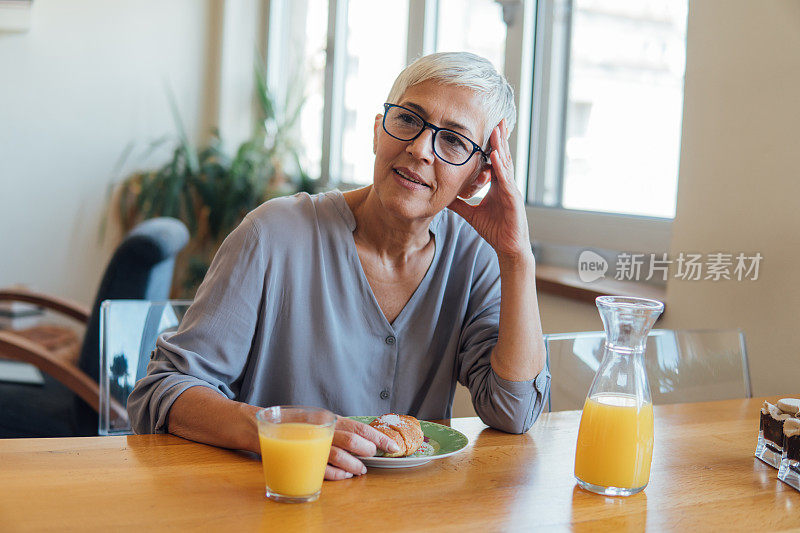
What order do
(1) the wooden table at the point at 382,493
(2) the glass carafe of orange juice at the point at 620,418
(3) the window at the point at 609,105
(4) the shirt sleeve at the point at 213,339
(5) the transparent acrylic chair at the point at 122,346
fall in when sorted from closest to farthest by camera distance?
(1) the wooden table at the point at 382,493 < (2) the glass carafe of orange juice at the point at 620,418 < (4) the shirt sleeve at the point at 213,339 < (5) the transparent acrylic chair at the point at 122,346 < (3) the window at the point at 609,105

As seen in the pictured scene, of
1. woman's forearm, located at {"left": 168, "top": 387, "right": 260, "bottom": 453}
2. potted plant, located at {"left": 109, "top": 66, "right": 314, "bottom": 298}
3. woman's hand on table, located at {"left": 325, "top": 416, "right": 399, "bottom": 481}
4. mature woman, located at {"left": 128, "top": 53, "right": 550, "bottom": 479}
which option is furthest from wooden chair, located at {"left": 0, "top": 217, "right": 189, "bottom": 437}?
potted plant, located at {"left": 109, "top": 66, "right": 314, "bottom": 298}

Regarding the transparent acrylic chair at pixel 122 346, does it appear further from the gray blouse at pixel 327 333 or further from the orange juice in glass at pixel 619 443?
the orange juice in glass at pixel 619 443

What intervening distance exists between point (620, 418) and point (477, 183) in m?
0.58

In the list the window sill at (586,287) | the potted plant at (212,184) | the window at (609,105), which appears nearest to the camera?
the window sill at (586,287)

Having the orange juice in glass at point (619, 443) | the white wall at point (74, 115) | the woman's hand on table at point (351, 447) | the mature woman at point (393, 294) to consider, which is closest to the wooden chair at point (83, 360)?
the mature woman at point (393, 294)

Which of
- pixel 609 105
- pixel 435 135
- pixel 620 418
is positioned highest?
pixel 609 105

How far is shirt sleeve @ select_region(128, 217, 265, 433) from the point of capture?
3.86ft

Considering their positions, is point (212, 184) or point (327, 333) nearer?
point (327, 333)

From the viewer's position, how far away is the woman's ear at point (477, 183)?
1.43 meters

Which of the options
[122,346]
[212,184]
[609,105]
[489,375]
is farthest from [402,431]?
[212,184]

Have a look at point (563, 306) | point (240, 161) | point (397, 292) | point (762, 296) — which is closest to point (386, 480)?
point (397, 292)

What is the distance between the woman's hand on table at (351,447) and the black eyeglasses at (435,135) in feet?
1.66

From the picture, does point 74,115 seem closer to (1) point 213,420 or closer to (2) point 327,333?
(2) point 327,333

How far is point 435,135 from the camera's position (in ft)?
4.35
